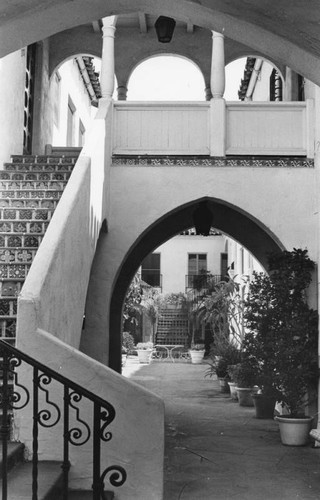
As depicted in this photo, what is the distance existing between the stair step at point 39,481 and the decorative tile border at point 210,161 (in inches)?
248

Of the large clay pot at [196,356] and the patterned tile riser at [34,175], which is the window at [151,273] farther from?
the patterned tile riser at [34,175]

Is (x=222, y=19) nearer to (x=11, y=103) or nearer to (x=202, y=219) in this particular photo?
(x=202, y=219)

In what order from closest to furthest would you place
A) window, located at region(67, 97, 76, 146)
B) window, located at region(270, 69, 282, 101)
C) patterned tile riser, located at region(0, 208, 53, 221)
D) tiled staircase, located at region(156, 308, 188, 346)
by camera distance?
patterned tile riser, located at region(0, 208, 53, 221) < window, located at region(270, 69, 282, 101) < window, located at region(67, 97, 76, 146) < tiled staircase, located at region(156, 308, 188, 346)

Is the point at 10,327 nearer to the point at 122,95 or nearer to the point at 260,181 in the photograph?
the point at 260,181

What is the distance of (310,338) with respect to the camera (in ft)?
30.9

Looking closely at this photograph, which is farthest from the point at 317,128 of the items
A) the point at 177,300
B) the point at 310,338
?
the point at 177,300

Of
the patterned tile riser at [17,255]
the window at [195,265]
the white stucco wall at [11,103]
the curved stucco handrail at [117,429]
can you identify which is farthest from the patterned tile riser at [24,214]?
the window at [195,265]

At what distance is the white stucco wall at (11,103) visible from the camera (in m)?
11.3

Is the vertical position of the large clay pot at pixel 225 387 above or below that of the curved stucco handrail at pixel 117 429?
below

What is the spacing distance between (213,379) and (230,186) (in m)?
9.59

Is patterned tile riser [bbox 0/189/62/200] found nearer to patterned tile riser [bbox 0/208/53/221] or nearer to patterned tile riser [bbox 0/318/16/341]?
patterned tile riser [bbox 0/208/53/221]

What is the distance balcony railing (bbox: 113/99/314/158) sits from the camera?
1067cm

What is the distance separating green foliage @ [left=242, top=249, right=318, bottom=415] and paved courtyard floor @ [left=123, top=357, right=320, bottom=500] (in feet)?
2.56

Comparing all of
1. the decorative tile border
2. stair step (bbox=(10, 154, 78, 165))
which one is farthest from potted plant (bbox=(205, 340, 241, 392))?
stair step (bbox=(10, 154, 78, 165))
